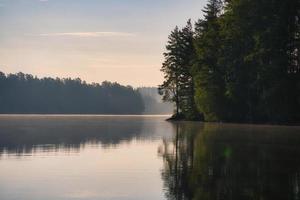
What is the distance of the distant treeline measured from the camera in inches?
2579

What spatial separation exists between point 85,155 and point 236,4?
50.1m

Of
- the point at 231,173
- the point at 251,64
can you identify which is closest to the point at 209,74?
the point at 251,64

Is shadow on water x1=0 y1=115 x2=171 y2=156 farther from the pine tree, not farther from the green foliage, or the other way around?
the green foliage

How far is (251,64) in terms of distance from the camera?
229ft

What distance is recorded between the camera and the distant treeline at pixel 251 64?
215 feet

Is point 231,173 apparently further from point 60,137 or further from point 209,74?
point 209,74

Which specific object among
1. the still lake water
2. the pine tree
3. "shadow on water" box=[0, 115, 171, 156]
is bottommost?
the still lake water

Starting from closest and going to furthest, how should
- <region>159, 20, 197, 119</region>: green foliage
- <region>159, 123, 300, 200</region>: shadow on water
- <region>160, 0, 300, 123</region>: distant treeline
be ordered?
<region>159, 123, 300, 200</region>: shadow on water
<region>160, 0, 300, 123</region>: distant treeline
<region>159, 20, 197, 119</region>: green foliage

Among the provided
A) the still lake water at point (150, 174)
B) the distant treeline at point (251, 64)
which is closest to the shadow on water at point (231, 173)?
the still lake water at point (150, 174)

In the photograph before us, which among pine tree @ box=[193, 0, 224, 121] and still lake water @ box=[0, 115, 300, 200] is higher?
pine tree @ box=[193, 0, 224, 121]

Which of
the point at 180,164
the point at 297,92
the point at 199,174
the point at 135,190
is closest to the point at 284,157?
the point at 180,164

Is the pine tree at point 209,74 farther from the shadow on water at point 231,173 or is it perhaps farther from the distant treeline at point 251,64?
the shadow on water at point 231,173

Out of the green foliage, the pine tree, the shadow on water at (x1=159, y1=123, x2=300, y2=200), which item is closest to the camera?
the shadow on water at (x1=159, y1=123, x2=300, y2=200)

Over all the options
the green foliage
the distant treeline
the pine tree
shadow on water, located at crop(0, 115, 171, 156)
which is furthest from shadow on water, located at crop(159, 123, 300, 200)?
the green foliage
